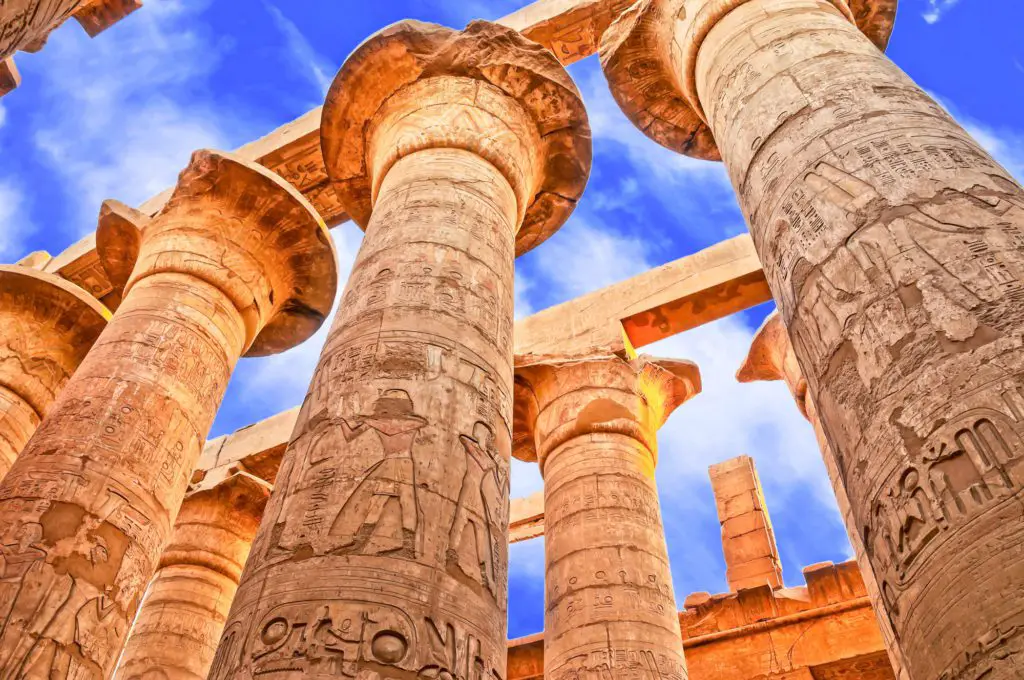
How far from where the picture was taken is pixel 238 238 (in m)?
7.53

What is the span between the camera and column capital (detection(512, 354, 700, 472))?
27.6 ft

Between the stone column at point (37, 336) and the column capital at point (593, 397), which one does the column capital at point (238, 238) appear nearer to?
the stone column at point (37, 336)

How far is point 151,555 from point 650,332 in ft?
21.7

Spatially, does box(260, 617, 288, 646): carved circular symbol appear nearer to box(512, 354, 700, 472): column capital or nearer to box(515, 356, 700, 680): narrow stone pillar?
box(515, 356, 700, 680): narrow stone pillar

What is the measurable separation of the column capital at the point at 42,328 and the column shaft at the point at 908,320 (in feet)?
23.1

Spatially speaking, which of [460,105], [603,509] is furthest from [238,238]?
[603,509]

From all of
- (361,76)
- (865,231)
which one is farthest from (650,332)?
(865,231)

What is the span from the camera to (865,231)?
9.41ft

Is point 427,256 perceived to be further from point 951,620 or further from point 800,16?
point 951,620

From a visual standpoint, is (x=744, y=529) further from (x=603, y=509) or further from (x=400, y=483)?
(x=400, y=483)

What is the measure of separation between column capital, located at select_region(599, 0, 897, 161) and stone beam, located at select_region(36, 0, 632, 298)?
350cm

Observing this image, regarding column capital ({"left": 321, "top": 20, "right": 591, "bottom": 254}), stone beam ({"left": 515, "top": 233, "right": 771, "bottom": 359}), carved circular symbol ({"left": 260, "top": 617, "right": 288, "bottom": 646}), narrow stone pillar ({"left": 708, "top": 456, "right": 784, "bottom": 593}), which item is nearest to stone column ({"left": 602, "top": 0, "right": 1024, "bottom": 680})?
carved circular symbol ({"left": 260, "top": 617, "right": 288, "bottom": 646})

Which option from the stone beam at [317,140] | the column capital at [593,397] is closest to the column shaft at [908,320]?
the column capital at [593,397]

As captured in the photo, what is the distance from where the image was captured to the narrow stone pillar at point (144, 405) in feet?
16.4
